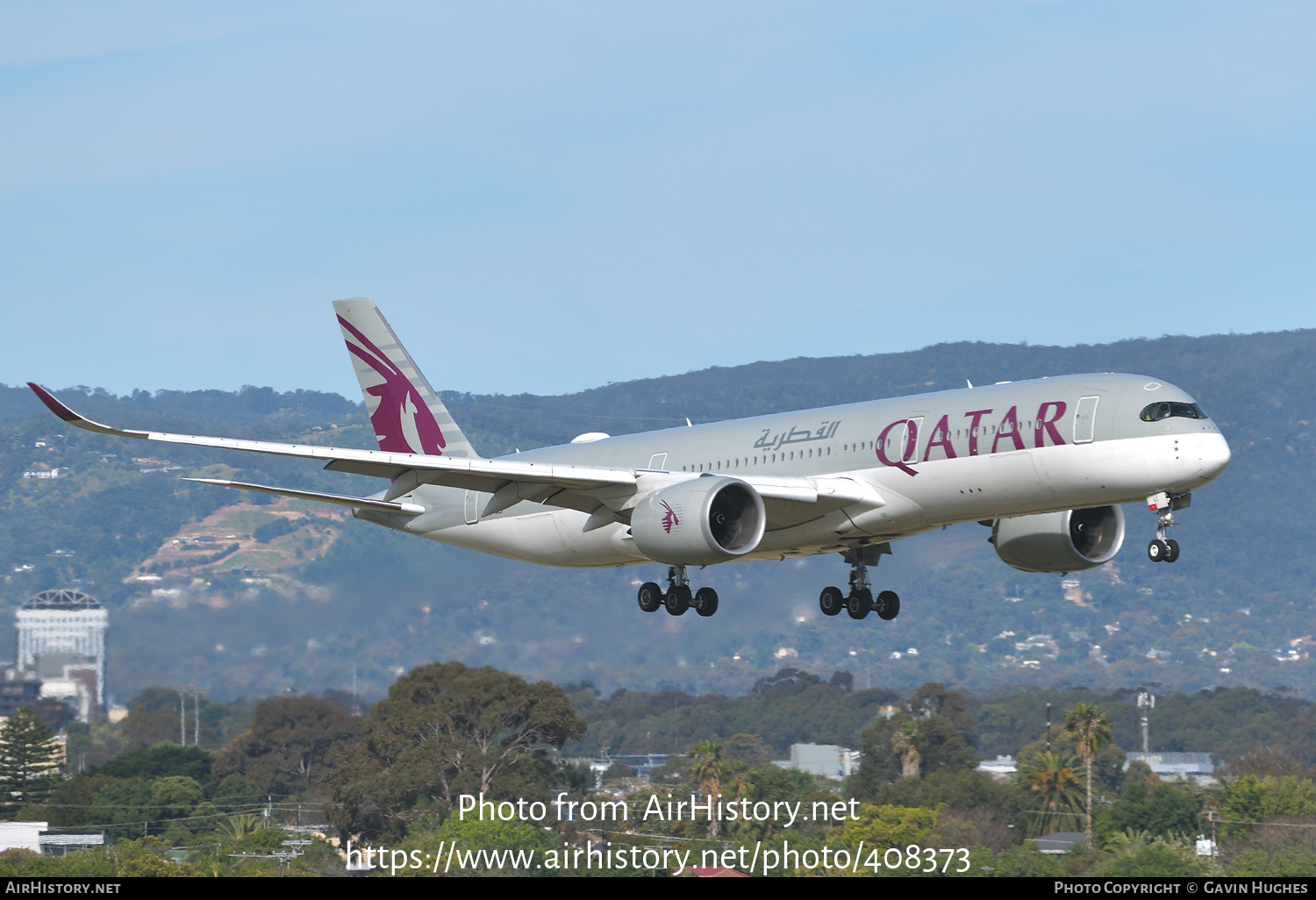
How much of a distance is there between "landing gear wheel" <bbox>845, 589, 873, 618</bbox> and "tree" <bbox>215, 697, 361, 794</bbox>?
7365 centimetres

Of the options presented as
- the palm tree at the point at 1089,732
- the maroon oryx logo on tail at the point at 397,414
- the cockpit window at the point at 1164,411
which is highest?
the maroon oryx logo on tail at the point at 397,414

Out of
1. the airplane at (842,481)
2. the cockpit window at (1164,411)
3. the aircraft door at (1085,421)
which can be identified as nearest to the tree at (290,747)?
the airplane at (842,481)

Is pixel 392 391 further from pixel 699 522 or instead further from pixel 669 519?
pixel 699 522

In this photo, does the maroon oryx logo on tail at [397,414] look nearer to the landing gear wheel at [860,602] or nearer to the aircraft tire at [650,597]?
the aircraft tire at [650,597]

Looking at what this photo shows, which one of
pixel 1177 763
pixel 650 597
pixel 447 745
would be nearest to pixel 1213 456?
pixel 650 597

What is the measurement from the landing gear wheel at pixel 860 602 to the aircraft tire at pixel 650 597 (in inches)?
193

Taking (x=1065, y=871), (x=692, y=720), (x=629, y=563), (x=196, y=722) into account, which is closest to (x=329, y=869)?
(x=196, y=722)

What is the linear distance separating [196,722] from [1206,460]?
88854 mm

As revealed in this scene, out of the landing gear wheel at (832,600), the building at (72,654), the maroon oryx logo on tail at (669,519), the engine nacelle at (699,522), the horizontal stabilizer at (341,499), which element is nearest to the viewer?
the engine nacelle at (699,522)

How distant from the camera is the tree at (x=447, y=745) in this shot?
3558 inches

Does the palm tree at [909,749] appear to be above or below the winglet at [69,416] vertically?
below

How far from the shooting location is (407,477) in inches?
1543

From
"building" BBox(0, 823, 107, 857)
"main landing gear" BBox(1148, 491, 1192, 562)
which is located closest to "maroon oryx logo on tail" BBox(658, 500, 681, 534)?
"main landing gear" BBox(1148, 491, 1192, 562)

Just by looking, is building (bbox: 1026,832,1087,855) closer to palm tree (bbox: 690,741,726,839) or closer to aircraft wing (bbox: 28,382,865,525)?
palm tree (bbox: 690,741,726,839)
